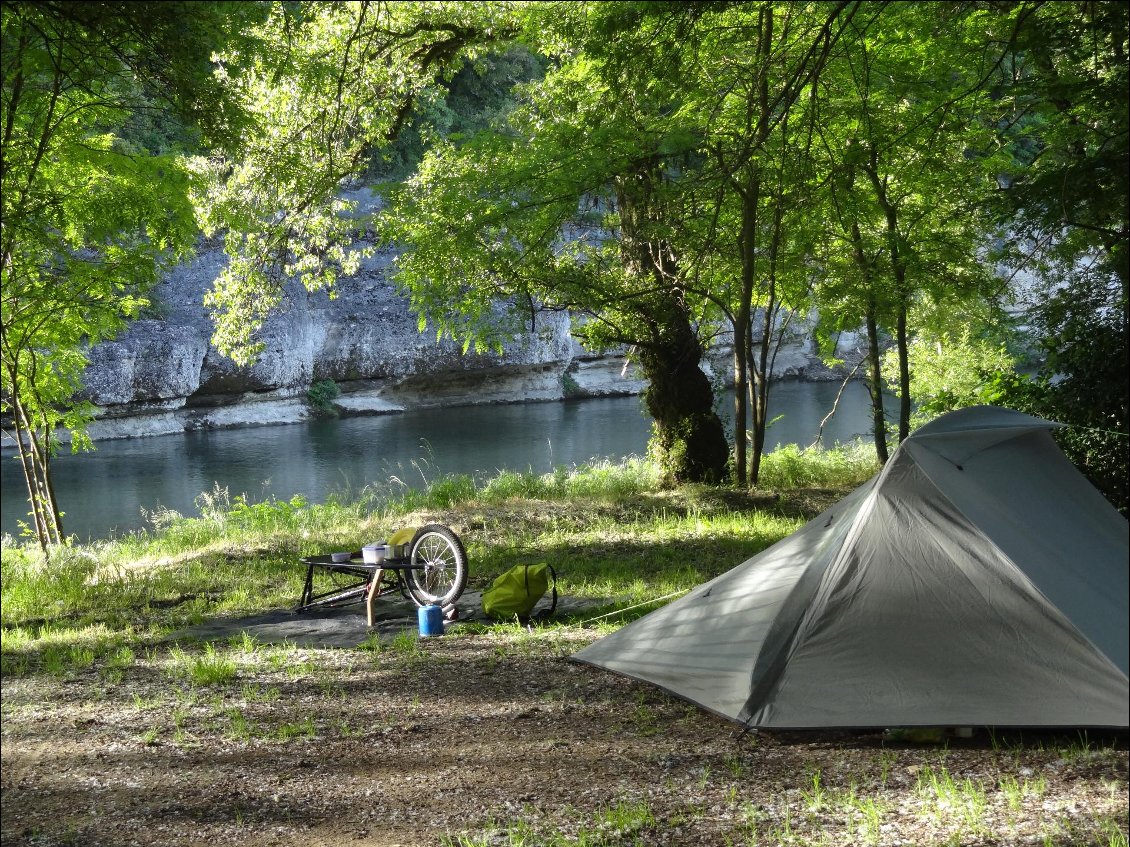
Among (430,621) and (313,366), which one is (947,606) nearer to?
(430,621)

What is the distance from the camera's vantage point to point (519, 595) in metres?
6.12

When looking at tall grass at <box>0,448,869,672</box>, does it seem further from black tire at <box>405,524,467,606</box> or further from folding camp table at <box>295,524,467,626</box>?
black tire at <box>405,524,467,606</box>

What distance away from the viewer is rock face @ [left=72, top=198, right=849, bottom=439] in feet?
93.7

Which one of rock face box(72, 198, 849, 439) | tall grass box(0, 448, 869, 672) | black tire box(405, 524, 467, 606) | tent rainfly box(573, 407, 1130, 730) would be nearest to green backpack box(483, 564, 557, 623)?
black tire box(405, 524, 467, 606)

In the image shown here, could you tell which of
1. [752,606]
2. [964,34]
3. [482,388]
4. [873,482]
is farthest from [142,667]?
[482,388]

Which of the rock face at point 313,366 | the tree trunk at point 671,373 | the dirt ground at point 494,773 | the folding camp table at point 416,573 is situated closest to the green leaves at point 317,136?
the tree trunk at point 671,373

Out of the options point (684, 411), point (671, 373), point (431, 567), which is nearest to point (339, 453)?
point (684, 411)

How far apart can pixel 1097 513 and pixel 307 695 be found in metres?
3.71

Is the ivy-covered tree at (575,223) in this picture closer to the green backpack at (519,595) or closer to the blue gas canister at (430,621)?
the green backpack at (519,595)

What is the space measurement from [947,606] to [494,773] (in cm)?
192

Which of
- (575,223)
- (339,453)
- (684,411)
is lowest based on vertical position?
(339,453)

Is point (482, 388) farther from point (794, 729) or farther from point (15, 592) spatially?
point (794, 729)

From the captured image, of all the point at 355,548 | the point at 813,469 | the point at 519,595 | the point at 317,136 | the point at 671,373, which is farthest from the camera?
the point at 813,469

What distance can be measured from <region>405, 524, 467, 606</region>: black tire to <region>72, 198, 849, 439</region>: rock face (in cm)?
2032
